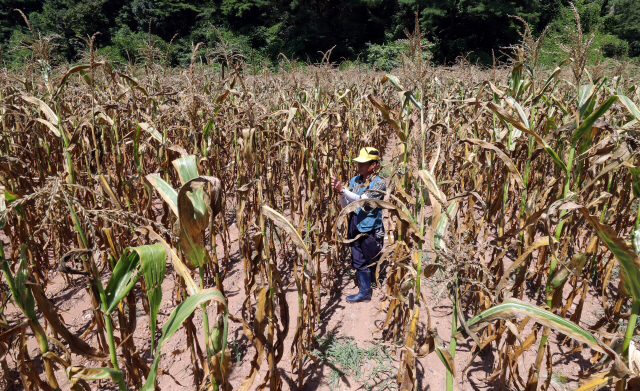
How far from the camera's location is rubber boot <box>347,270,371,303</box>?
321 cm

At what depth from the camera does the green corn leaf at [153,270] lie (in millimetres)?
1084

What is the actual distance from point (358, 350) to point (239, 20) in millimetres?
31170

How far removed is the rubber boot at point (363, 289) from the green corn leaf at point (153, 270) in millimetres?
2246

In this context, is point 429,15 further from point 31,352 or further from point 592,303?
point 31,352

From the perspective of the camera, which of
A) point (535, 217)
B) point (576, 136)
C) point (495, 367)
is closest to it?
point (535, 217)

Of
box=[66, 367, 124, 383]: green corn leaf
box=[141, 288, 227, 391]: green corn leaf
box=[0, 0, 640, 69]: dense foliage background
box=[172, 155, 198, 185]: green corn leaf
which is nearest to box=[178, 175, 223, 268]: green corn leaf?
box=[172, 155, 198, 185]: green corn leaf

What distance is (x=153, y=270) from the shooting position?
112 centimetres

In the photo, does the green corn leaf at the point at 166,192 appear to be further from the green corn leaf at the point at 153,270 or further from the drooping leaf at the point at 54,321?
the drooping leaf at the point at 54,321

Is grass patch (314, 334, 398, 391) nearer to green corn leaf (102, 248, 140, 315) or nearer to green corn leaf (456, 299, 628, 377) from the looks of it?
green corn leaf (456, 299, 628, 377)

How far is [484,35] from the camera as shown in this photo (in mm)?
26219

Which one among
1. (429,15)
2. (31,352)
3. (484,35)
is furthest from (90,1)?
(31,352)

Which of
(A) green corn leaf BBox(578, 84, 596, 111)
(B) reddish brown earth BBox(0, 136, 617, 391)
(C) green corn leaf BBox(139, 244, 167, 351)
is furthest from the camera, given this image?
(B) reddish brown earth BBox(0, 136, 617, 391)

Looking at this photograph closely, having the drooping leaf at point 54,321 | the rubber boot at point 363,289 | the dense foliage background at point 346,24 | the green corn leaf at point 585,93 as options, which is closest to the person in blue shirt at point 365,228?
the rubber boot at point 363,289

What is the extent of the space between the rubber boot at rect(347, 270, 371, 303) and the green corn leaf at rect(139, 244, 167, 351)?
2.25 meters
